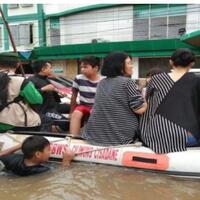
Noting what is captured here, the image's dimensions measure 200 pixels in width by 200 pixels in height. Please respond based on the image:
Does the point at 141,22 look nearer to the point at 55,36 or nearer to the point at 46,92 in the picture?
the point at 55,36

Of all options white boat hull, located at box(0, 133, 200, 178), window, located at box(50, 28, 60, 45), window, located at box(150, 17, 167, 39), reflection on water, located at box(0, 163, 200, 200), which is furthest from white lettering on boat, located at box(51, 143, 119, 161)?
window, located at box(50, 28, 60, 45)

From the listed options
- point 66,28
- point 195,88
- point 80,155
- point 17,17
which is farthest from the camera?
point 17,17

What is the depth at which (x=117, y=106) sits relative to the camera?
4.41 metres

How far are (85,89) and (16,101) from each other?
0.96 meters

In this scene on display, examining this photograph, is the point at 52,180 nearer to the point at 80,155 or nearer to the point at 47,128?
the point at 80,155

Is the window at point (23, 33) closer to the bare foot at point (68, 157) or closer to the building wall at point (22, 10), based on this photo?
the building wall at point (22, 10)

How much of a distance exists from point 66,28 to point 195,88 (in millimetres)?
23908

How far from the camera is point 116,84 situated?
4.43 meters

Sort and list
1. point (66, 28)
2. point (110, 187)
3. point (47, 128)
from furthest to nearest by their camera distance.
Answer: point (66, 28)
point (47, 128)
point (110, 187)

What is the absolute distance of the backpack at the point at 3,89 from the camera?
4777 mm

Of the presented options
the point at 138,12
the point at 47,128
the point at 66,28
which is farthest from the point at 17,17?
the point at 47,128

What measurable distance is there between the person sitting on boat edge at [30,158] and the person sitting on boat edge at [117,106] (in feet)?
1.91

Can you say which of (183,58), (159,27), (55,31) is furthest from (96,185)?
(55,31)

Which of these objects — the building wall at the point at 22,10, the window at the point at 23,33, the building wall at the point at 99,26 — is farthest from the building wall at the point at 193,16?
the window at the point at 23,33
